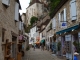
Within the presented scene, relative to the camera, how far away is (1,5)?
1034cm

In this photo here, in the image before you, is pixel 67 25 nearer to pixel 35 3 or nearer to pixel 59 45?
pixel 59 45

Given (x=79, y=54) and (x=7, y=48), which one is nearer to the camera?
(x=7, y=48)

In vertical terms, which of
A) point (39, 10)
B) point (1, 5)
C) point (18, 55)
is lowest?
point (18, 55)

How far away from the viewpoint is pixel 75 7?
15.4 meters

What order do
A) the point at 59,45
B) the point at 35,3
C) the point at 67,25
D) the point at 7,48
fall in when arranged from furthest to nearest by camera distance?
the point at 35,3
the point at 59,45
the point at 67,25
the point at 7,48

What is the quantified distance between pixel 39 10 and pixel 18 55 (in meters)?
79.7

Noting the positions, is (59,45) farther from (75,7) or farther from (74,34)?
(75,7)

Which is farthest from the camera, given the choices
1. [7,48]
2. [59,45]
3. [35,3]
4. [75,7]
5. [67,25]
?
[35,3]

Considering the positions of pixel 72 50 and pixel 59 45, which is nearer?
pixel 72 50

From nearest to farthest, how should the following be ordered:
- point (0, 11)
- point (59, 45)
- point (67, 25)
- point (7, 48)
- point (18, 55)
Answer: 1. point (0, 11)
2. point (7, 48)
3. point (18, 55)
4. point (67, 25)
5. point (59, 45)

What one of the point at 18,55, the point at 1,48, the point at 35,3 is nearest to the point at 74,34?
the point at 18,55

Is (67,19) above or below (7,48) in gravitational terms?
above

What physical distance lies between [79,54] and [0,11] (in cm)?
683

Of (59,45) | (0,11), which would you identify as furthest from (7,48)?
(59,45)
